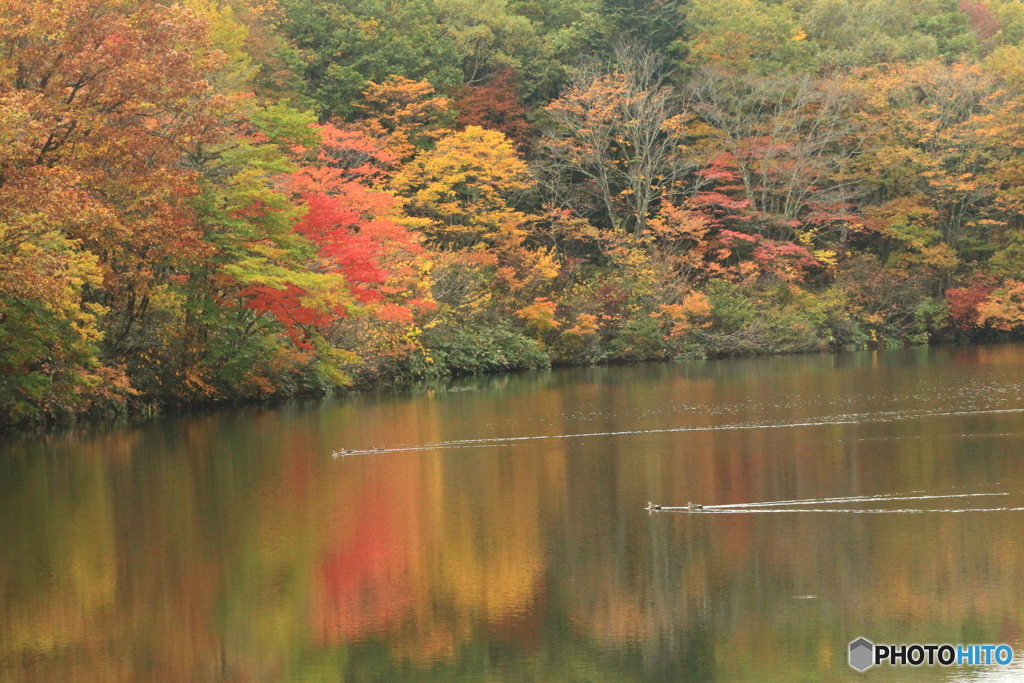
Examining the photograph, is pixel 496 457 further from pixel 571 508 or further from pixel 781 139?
pixel 781 139

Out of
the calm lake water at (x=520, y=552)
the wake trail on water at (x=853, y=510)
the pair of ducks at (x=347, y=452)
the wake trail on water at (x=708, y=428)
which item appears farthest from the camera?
the wake trail on water at (x=708, y=428)

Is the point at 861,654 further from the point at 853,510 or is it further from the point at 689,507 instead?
the point at 689,507

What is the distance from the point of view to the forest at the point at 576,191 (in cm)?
2483

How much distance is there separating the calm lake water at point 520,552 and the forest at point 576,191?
7.19m

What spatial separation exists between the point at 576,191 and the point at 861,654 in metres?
35.5

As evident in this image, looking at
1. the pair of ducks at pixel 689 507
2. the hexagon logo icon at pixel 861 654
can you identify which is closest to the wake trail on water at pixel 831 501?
the pair of ducks at pixel 689 507

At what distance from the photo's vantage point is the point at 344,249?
2658cm

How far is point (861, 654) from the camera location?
6.32 meters

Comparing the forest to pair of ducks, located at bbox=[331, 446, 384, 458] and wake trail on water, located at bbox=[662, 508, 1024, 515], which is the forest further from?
wake trail on water, located at bbox=[662, 508, 1024, 515]

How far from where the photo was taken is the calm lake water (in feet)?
21.8

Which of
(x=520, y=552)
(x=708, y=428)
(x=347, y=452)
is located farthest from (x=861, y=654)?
(x=708, y=428)

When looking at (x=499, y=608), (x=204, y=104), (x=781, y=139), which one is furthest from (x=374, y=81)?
(x=499, y=608)

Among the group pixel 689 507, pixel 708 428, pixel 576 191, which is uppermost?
pixel 576 191

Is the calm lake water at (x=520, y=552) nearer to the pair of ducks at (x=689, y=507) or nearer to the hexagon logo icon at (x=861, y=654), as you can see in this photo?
the hexagon logo icon at (x=861, y=654)
